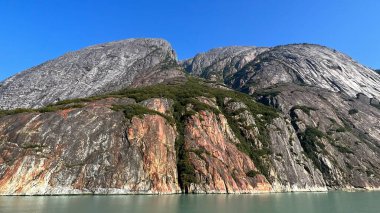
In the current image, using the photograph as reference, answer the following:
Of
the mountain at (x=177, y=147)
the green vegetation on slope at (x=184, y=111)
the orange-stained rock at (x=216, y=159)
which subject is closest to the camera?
the mountain at (x=177, y=147)

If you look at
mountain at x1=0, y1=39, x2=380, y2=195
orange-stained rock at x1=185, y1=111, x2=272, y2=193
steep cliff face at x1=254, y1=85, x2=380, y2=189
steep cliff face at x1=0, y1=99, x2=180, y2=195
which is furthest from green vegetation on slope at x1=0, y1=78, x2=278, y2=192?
steep cliff face at x1=254, y1=85, x2=380, y2=189

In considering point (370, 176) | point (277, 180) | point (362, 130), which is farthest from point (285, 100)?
point (277, 180)

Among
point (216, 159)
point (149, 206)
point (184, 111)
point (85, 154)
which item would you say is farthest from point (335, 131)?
point (149, 206)

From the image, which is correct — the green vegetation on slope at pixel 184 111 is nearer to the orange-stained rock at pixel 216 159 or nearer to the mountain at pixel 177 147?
the mountain at pixel 177 147

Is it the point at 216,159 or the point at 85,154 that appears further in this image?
the point at 216,159

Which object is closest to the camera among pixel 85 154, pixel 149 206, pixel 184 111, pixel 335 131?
pixel 149 206

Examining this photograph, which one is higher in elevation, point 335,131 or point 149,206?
point 335,131

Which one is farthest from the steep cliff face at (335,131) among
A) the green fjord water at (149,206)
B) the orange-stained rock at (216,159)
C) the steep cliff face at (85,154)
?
the green fjord water at (149,206)

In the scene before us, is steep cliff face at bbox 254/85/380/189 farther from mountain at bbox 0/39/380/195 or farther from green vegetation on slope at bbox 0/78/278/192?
green vegetation on slope at bbox 0/78/278/192

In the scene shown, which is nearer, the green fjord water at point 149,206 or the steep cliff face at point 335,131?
the green fjord water at point 149,206

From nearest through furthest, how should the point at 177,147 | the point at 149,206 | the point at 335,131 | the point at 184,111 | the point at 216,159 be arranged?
the point at 149,206 < the point at 216,159 < the point at 177,147 < the point at 184,111 < the point at 335,131

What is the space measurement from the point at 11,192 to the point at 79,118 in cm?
2492

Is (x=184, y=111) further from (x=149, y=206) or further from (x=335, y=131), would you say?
(x=335, y=131)

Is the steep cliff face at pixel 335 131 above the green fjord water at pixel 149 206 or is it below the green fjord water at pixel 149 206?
above
